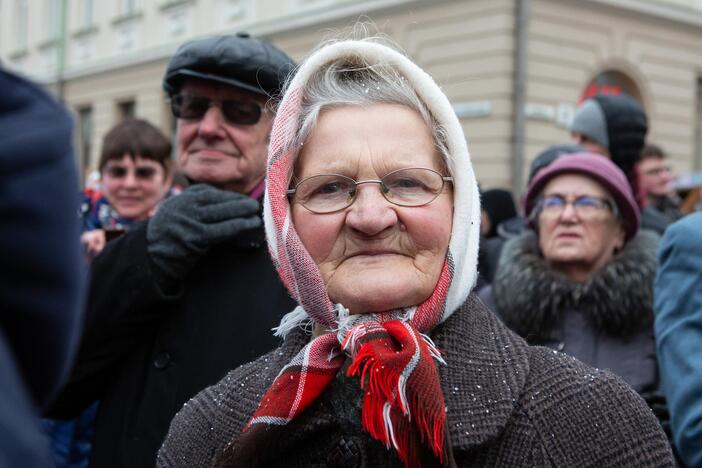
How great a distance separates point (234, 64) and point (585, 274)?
1.51 meters

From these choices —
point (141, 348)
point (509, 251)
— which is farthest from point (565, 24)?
point (141, 348)

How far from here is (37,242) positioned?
0.75 metres

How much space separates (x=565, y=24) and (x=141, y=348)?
1148 centimetres

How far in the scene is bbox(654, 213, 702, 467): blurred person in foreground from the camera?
2.03 metres

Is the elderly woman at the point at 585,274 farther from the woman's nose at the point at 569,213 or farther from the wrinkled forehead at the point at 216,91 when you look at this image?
the wrinkled forehead at the point at 216,91

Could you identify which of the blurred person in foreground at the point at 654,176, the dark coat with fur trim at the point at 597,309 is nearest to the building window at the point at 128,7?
the blurred person in foreground at the point at 654,176

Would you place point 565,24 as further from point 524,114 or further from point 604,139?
point 604,139

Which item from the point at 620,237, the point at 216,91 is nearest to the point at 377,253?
the point at 216,91

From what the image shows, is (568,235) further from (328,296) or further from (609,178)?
(328,296)

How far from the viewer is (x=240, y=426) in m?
1.77

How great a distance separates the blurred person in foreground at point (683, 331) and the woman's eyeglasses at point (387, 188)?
750 mm

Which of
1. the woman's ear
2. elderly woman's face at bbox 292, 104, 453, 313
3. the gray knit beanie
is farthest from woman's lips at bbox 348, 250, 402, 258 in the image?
the gray knit beanie

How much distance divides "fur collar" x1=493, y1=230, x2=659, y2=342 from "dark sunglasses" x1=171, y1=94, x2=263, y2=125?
3.78 ft

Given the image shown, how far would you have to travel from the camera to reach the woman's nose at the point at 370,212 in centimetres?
169
